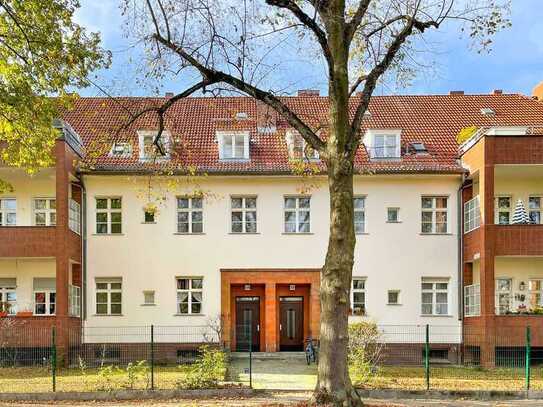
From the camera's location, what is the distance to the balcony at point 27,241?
1001 inches

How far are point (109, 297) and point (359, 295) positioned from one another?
878cm

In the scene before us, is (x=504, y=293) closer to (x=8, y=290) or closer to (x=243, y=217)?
(x=243, y=217)

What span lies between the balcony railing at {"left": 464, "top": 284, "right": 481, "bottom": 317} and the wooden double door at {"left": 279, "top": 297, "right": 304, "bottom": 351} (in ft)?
19.0

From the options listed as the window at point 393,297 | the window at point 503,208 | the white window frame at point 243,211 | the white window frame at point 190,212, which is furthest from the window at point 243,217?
the window at point 503,208

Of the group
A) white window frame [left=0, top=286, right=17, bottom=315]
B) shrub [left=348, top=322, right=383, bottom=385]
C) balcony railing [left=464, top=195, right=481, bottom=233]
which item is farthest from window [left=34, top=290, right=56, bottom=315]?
balcony railing [left=464, top=195, right=481, bottom=233]

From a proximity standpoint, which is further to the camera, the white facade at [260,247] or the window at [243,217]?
the window at [243,217]

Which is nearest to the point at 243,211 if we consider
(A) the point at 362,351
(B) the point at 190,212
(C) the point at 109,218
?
(B) the point at 190,212

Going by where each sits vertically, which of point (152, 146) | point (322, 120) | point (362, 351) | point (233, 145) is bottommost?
point (362, 351)

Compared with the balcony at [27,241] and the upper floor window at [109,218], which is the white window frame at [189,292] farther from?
the balcony at [27,241]

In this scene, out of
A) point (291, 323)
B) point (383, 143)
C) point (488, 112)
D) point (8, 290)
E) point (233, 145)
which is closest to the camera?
point (8, 290)

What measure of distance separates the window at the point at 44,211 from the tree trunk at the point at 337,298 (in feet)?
55.1

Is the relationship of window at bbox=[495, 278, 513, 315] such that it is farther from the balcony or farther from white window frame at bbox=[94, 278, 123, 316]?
the balcony

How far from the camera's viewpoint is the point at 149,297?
28.1 meters

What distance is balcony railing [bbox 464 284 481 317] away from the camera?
25859 mm
